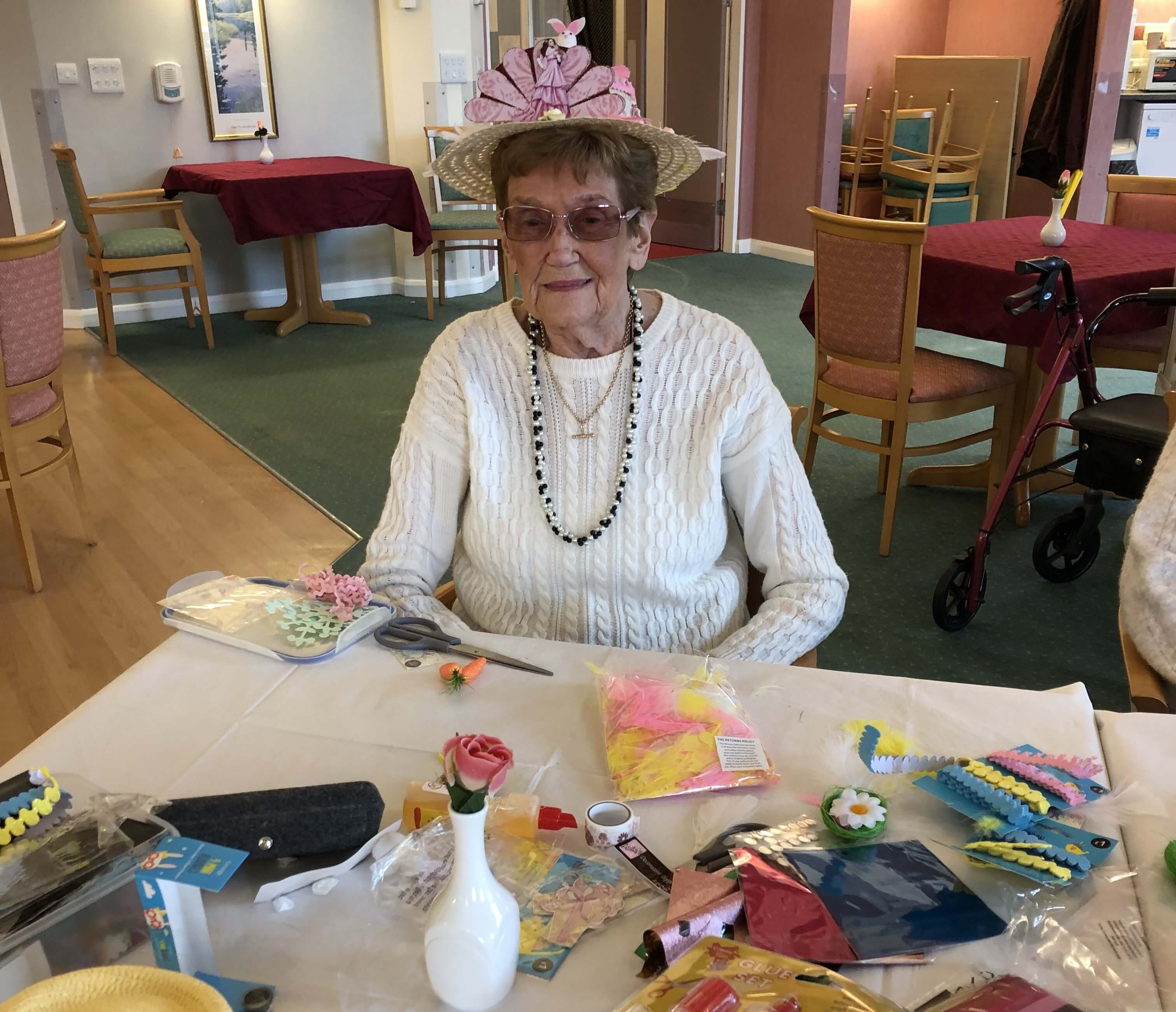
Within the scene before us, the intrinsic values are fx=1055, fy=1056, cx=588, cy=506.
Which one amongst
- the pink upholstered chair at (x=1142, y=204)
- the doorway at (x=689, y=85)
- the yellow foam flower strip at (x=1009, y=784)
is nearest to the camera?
the yellow foam flower strip at (x=1009, y=784)

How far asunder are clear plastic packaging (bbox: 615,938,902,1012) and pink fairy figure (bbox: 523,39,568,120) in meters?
1.03

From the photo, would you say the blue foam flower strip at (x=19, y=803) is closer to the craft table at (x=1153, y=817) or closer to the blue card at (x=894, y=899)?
the blue card at (x=894, y=899)

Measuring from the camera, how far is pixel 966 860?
865 mm

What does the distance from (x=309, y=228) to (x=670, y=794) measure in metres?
4.96

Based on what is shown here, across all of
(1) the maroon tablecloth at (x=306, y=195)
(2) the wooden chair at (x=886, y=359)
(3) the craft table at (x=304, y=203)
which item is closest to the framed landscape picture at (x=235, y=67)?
(3) the craft table at (x=304, y=203)

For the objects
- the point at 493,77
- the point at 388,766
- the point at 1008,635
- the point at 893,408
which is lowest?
the point at 1008,635

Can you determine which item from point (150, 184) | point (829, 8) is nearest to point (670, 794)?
point (150, 184)

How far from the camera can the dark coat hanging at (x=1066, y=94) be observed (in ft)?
21.5

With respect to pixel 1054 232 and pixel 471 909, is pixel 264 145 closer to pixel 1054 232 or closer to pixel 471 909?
pixel 1054 232

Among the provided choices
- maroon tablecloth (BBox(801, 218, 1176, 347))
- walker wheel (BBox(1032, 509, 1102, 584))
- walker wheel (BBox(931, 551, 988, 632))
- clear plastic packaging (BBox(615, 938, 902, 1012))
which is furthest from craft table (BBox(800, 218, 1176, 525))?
clear plastic packaging (BBox(615, 938, 902, 1012))

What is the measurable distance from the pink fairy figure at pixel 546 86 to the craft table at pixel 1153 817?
93 cm

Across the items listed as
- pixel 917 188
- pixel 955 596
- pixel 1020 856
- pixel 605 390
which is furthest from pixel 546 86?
pixel 917 188

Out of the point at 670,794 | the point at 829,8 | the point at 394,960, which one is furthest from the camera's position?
the point at 829,8

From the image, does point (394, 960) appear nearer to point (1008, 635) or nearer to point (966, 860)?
point (966, 860)
